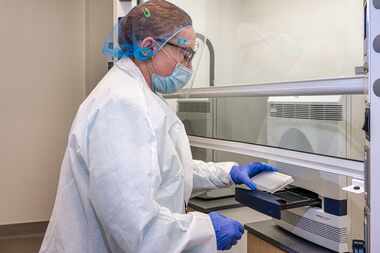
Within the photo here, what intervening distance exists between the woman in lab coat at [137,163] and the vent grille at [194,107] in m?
0.76

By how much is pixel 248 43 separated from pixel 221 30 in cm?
20

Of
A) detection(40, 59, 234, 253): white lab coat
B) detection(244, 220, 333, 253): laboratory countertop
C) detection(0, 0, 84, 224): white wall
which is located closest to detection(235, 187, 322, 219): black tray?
detection(244, 220, 333, 253): laboratory countertop

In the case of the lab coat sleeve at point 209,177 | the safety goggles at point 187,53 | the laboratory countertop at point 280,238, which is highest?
the safety goggles at point 187,53

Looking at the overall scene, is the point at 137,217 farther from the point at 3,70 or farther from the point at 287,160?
the point at 3,70

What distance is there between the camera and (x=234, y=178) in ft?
4.66

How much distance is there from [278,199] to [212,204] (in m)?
0.61

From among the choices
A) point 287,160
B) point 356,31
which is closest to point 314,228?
point 287,160

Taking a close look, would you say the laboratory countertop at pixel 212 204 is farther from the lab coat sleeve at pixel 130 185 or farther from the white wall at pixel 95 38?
the white wall at pixel 95 38

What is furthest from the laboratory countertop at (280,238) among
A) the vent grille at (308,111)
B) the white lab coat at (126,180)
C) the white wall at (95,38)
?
the white wall at (95,38)

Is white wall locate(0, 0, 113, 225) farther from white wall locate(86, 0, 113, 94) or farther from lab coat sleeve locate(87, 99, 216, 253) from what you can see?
lab coat sleeve locate(87, 99, 216, 253)

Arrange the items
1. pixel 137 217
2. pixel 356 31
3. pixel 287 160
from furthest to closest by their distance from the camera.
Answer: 1. pixel 356 31
2. pixel 287 160
3. pixel 137 217

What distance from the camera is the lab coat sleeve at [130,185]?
93 centimetres

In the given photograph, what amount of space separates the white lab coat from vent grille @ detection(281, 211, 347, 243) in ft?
1.21

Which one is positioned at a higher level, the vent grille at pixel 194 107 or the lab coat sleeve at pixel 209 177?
the vent grille at pixel 194 107
